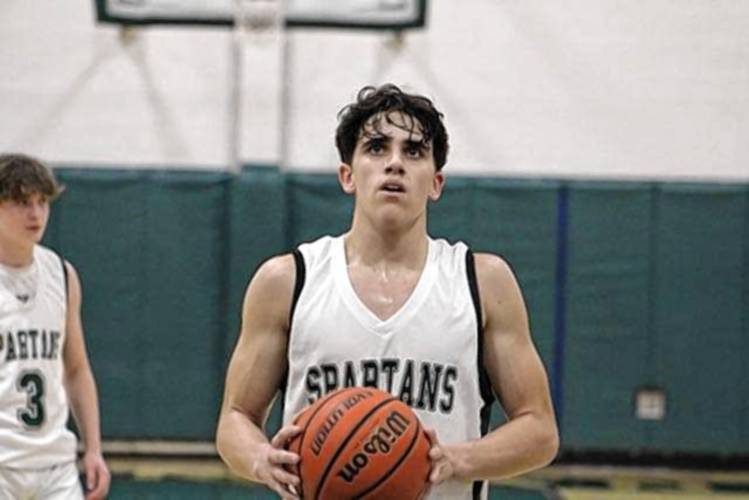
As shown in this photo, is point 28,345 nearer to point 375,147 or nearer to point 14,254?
point 14,254

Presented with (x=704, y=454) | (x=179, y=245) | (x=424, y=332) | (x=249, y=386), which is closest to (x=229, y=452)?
(x=249, y=386)

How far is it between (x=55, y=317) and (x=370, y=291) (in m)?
1.73

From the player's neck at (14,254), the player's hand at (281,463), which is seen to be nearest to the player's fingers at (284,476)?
the player's hand at (281,463)

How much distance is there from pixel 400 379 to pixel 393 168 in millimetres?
485

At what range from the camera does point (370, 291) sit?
270cm

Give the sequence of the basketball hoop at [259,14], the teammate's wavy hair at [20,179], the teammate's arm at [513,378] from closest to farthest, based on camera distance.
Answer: the teammate's arm at [513,378], the teammate's wavy hair at [20,179], the basketball hoop at [259,14]

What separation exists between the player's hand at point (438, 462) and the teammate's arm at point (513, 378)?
144mm

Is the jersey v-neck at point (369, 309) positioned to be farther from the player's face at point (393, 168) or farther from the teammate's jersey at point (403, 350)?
the player's face at point (393, 168)

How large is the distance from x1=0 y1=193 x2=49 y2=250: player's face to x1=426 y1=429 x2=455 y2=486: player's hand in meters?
1.99

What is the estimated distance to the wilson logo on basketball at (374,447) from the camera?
2305 millimetres

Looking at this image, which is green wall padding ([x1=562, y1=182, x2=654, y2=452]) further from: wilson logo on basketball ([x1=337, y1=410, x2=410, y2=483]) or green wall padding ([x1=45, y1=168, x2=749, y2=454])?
wilson logo on basketball ([x1=337, y1=410, x2=410, y2=483])

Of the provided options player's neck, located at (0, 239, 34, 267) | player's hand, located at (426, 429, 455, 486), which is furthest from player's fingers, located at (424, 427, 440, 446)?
player's neck, located at (0, 239, 34, 267)

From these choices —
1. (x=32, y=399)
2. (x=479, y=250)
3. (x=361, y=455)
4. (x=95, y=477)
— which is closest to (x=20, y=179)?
(x=32, y=399)

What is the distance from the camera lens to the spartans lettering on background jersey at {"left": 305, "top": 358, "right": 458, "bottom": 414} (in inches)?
103
